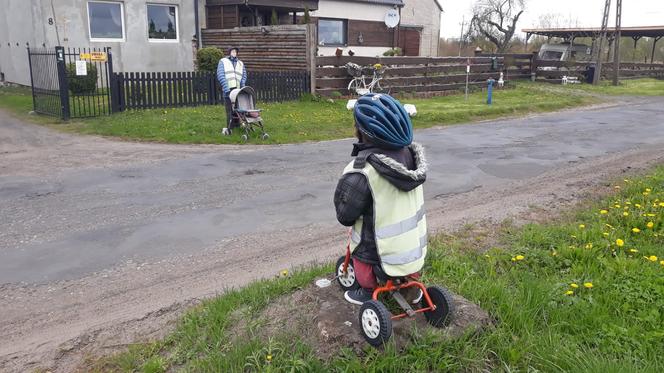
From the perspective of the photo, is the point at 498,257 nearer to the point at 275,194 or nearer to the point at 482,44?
the point at 275,194

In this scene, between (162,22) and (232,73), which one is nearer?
(232,73)

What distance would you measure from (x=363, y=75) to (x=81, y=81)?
8.50m

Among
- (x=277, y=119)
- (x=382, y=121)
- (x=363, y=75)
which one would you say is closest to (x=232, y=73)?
(x=277, y=119)

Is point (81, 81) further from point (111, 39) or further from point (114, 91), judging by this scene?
point (111, 39)

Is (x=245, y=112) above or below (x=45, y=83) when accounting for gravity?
below

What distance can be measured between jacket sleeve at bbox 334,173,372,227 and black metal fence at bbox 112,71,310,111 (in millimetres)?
12603

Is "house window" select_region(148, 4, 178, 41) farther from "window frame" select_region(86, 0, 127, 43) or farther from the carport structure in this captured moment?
the carport structure

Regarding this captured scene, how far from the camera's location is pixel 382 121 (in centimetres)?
332

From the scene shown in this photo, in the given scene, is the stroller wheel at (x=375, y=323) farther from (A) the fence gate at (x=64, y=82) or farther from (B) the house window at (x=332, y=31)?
(B) the house window at (x=332, y=31)

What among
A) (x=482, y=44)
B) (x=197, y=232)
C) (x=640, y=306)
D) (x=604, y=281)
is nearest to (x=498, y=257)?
(x=604, y=281)

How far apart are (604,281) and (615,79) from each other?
29026 mm

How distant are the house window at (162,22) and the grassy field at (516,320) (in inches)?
717

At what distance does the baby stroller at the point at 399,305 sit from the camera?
3.26 metres

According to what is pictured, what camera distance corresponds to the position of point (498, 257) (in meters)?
5.12
